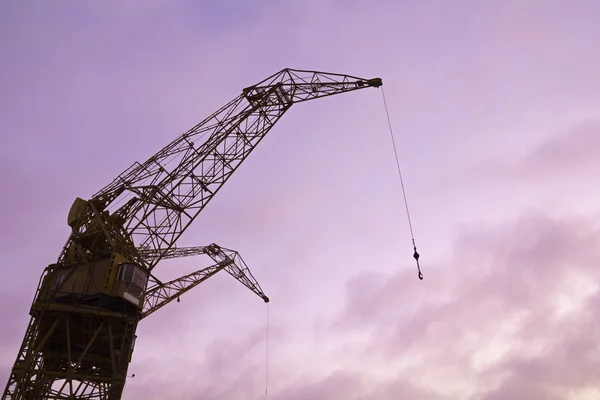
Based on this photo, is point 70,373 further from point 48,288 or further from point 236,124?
point 236,124

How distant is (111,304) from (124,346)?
2.92 meters

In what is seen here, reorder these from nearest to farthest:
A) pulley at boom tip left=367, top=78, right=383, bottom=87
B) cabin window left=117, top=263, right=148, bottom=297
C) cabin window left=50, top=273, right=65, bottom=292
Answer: cabin window left=117, top=263, right=148, bottom=297
cabin window left=50, top=273, right=65, bottom=292
pulley at boom tip left=367, top=78, right=383, bottom=87

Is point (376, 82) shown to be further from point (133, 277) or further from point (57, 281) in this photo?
point (57, 281)

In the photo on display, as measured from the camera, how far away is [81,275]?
101 feet

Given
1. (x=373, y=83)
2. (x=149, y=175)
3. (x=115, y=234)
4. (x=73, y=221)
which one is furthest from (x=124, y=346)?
(x=373, y=83)

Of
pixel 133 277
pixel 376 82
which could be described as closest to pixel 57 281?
pixel 133 277

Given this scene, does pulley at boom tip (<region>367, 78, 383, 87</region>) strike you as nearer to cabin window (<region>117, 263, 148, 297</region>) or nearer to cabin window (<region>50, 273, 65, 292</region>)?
cabin window (<region>117, 263, 148, 297</region>)

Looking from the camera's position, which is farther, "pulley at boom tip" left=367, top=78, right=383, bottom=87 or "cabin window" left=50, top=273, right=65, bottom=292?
"pulley at boom tip" left=367, top=78, right=383, bottom=87

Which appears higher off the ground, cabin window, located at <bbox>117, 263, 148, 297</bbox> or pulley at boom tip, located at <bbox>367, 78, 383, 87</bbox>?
pulley at boom tip, located at <bbox>367, 78, 383, 87</bbox>

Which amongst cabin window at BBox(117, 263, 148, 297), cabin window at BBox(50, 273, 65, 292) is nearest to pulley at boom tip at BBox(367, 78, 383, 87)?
cabin window at BBox(117, 263, 148, 297)

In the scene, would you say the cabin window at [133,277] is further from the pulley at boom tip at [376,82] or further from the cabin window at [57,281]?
the pulley at boom tip at [376,82]

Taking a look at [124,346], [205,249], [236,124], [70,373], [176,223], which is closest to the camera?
[70,373]

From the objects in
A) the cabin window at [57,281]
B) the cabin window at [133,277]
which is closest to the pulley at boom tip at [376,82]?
the cabin window at [133,277]

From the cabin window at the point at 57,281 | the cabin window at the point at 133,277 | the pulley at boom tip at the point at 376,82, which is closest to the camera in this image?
the cabin window at the point at 133,277
